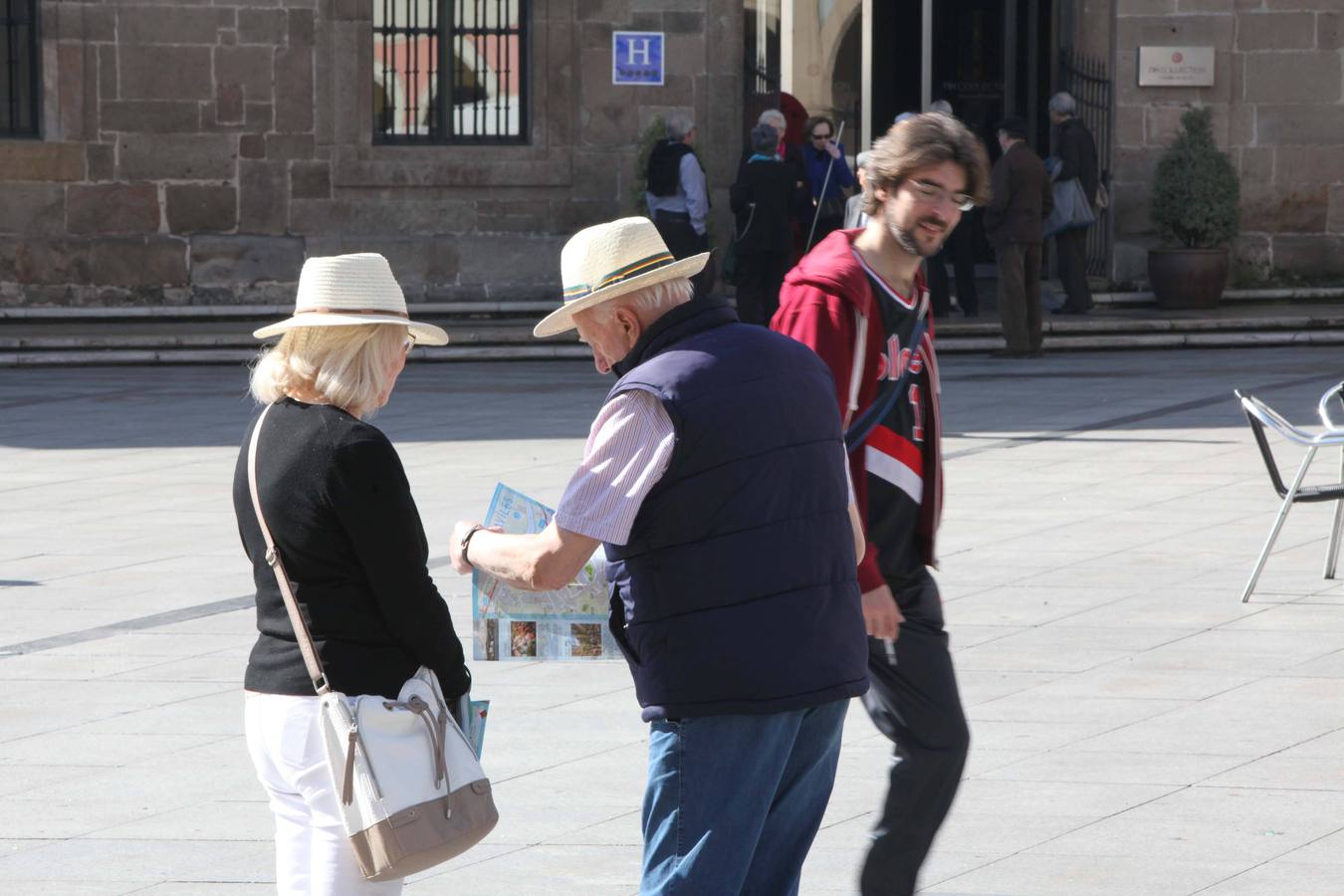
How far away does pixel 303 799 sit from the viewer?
11.9ft

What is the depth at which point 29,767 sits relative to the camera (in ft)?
19.5

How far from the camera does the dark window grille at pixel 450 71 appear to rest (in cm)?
2109

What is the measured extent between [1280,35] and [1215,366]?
5434mm

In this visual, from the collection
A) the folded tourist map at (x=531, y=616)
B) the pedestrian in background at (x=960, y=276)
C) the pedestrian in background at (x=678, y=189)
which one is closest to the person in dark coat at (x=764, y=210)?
the pedestrian in background at (x=678, y=189)

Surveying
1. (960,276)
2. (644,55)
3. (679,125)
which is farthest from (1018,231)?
(644,55)

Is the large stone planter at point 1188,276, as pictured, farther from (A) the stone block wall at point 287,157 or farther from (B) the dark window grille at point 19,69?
(B) the dark window grille at point 19,69

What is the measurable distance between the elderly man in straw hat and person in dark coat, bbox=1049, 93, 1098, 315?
16.8 metres

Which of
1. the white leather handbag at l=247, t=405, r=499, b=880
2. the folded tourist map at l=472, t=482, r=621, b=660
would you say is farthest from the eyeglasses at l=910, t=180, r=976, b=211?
the white leather handbag at l=247, t=405, r=499, b=880

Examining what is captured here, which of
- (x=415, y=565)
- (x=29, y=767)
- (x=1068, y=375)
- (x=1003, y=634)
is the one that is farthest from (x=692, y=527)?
(x=1068, y=375)

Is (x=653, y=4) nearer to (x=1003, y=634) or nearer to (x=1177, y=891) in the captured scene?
(x=1003, y=634)

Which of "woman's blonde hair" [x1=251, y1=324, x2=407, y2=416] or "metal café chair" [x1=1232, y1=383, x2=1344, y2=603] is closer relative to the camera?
"woman's blonde hair" [x1=251, y1=324, x2=407, y2=416]

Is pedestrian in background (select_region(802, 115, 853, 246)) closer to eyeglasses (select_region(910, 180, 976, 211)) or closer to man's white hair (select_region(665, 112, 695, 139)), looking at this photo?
man's white hair (select_region(665, 112, 695, 139))

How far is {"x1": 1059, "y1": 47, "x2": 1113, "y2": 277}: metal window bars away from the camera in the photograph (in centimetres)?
2139

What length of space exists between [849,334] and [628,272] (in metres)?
0.86
